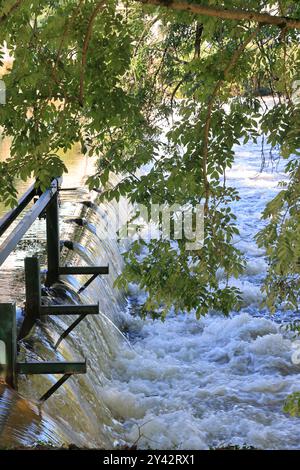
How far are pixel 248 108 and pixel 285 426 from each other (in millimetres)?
3115

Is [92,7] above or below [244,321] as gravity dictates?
above

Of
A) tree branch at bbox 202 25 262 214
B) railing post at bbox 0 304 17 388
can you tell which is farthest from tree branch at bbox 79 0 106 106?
railing post at bbox 0 304 17 388

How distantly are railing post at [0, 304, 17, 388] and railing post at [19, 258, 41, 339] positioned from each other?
0.65 m

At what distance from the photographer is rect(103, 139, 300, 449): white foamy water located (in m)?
5.48

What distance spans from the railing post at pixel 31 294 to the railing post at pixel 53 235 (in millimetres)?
707

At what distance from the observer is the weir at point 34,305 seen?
142 inches

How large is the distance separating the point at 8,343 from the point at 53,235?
5.49 feet

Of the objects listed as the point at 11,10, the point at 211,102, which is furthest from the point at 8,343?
the point at 11,10

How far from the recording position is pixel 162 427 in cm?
543

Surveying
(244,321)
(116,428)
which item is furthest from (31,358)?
(244,321)

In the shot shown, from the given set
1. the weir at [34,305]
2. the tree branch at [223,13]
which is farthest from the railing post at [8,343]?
the tree branch at [223,13]

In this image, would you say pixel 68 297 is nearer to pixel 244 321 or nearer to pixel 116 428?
pixel 116 428

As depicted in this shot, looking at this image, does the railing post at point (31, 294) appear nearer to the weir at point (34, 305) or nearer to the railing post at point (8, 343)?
the weir at point (34, 305)

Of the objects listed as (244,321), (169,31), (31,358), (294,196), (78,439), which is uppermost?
(169,31)
